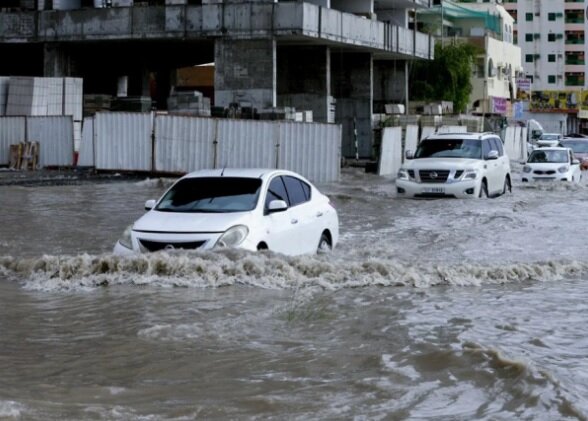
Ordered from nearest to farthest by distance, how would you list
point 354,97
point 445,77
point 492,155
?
1. point 492,155
2. point 354,97
3. point 445,77

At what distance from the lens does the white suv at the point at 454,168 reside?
24.5 metres

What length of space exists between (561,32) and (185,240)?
109m

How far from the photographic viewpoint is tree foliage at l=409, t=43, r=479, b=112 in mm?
69812

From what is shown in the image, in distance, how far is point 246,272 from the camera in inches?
484

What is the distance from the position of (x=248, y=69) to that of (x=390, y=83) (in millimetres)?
17425

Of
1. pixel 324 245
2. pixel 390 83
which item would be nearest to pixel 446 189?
pixel 324 245

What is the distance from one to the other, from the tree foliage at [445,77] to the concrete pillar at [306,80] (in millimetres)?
25330

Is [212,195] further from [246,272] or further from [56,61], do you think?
[56,61]

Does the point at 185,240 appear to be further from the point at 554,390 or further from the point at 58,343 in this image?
the point at 554,390

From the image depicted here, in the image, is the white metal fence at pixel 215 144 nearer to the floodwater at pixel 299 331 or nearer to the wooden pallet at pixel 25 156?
the wooden pallet at pixel 25 156

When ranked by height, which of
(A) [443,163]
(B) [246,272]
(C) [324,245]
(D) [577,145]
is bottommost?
(B) [246,272]

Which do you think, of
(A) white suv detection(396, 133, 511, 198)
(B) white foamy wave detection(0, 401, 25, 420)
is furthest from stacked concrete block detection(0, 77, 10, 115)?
(B) white foamy wave detection(0, 401, 25, 420)

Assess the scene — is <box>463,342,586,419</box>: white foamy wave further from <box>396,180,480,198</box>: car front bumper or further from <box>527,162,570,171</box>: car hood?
<box>527,162,570,171</box>: car hood

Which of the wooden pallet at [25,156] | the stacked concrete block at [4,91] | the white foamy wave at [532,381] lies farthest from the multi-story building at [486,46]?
the white foamy wave at [532,381]
